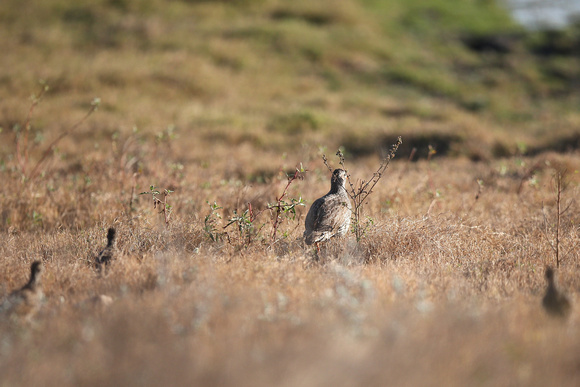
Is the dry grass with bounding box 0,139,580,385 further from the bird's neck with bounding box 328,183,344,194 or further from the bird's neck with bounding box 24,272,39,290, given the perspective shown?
the bird's neck with bounding box 328,183,344,194

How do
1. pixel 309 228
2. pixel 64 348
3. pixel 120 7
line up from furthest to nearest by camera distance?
pixel 120 7
pixel 309 228
pixel 64 348

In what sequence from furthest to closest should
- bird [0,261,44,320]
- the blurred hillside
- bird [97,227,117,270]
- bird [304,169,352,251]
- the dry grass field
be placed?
1. the blurred hillside
2. bird [304,169,352,251]
3. bird [97,227,117,270]
4. bird [0,261,44,320]
5. the dry grass field

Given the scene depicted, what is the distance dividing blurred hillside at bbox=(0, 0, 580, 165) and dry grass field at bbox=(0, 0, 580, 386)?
0.13 meters

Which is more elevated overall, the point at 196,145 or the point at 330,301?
the point at 330,301

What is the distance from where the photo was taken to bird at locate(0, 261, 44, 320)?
11.5ft

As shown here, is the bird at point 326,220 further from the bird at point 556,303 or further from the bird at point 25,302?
the bird at point 25,302

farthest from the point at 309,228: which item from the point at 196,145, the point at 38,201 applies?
the point at 196,145

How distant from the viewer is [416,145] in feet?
40.5

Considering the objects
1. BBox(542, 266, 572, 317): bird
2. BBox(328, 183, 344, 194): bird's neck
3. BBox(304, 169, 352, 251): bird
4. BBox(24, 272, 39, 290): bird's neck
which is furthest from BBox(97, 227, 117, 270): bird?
BBox(542, 266, 572, 317): bird

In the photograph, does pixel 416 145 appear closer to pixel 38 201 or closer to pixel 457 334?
pixel 38 201

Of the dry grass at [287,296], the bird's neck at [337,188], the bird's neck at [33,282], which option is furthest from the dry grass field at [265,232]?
the bird's neck at [337,188]

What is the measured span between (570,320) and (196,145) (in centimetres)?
939

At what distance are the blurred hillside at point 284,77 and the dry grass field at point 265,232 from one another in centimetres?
13

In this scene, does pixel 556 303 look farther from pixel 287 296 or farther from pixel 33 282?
pixel 33 282
